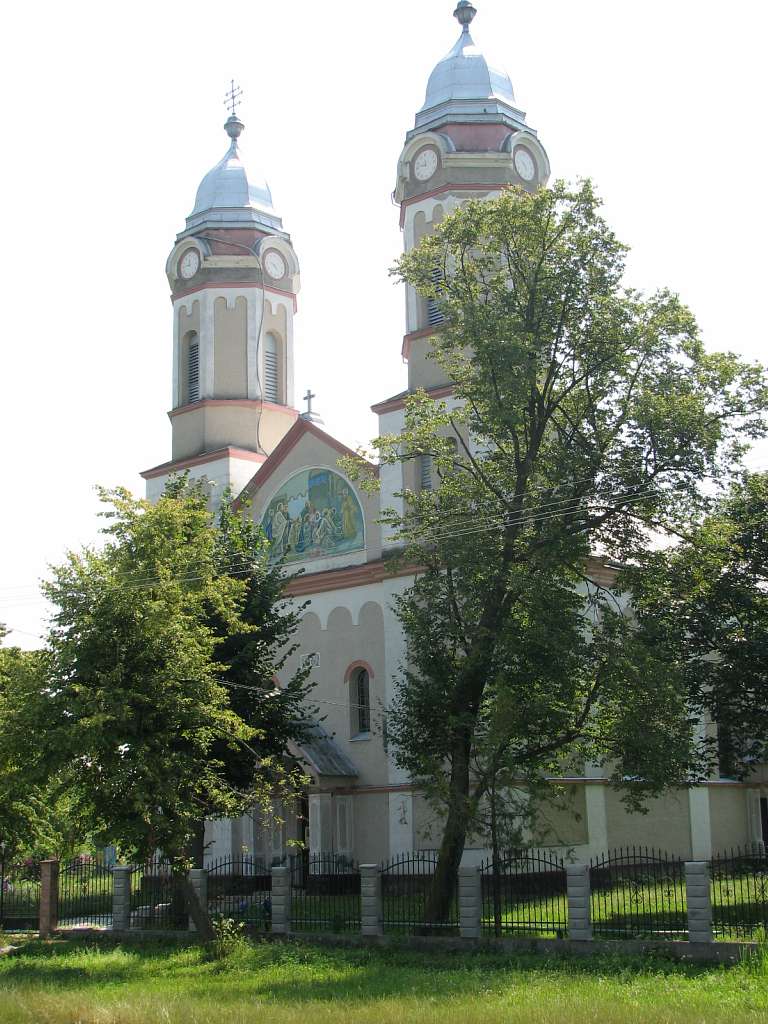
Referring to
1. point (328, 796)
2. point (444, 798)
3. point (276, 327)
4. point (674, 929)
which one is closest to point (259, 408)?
point (276, 327)

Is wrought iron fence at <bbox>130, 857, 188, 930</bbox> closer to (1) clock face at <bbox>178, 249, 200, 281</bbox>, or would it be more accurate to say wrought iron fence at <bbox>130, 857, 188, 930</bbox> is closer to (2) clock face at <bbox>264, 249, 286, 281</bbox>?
(1) clock face at <bbox>178, 249, 200, 281</bbox>

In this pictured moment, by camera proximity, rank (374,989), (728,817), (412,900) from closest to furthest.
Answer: (374,989) < (412,900) < (728,817)

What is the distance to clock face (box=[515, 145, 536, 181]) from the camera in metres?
31.3

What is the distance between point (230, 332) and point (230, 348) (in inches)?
18.4

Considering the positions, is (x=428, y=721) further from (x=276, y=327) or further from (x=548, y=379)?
(x=276, y=327)

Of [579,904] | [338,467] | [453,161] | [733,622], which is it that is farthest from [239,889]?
[453,161]

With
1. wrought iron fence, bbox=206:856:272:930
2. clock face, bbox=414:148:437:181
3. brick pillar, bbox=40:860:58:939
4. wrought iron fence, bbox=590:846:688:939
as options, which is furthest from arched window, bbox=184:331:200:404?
wrought iron fence, bbox=590:846:688:939

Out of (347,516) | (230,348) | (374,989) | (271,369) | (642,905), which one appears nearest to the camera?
(374,989)

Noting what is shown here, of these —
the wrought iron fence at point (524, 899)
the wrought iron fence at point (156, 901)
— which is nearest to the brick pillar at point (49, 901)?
the wrought iron fence at point (156, 901)

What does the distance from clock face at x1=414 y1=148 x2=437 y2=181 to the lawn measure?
1927cm

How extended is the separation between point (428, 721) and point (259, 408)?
15.2 metres

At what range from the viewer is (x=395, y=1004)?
1491 cm

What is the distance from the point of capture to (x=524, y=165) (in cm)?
3148

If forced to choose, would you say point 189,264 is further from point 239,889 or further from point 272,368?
point 239,889
